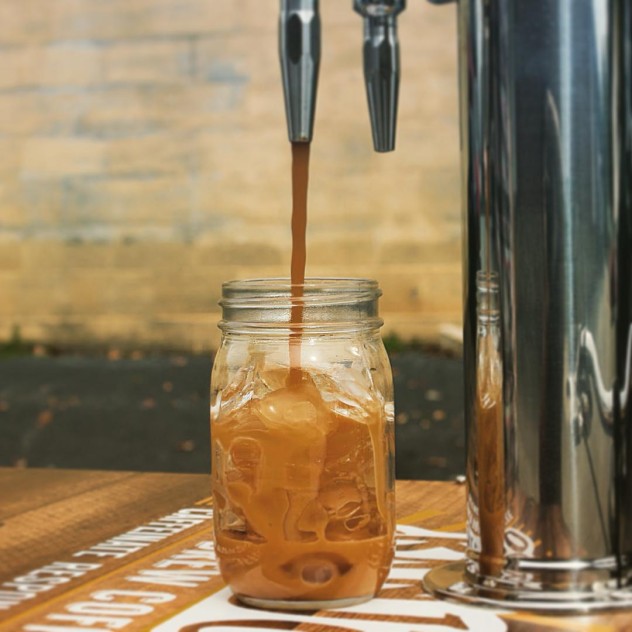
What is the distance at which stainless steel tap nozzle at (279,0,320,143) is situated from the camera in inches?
24.1

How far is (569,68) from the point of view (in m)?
0.56

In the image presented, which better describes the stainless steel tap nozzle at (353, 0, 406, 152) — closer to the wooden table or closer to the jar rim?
the jar rim

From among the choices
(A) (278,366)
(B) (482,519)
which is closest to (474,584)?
(B) (482,519)

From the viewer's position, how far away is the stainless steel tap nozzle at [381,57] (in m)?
0.67

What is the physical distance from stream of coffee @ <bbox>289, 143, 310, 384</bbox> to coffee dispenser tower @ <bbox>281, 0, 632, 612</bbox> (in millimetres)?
93

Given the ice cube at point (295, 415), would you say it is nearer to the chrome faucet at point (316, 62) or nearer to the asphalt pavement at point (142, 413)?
the chrome faucet at point (316, 62)

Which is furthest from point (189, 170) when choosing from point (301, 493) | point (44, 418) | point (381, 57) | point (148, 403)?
point (301, 493)

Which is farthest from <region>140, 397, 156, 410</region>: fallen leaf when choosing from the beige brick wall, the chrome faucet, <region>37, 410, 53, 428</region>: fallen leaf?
the chrome faucet

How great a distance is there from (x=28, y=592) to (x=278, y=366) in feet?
0.57

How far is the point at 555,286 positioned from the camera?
1.85ft

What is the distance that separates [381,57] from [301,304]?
0.51 feet

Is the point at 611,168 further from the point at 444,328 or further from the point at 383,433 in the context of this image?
the point at 444,328

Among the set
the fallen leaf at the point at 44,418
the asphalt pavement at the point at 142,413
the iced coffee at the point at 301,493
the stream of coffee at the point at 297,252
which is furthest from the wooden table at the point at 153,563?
the fallen leaf at the point at 44,418

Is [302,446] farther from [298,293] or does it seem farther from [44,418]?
[44,418]
